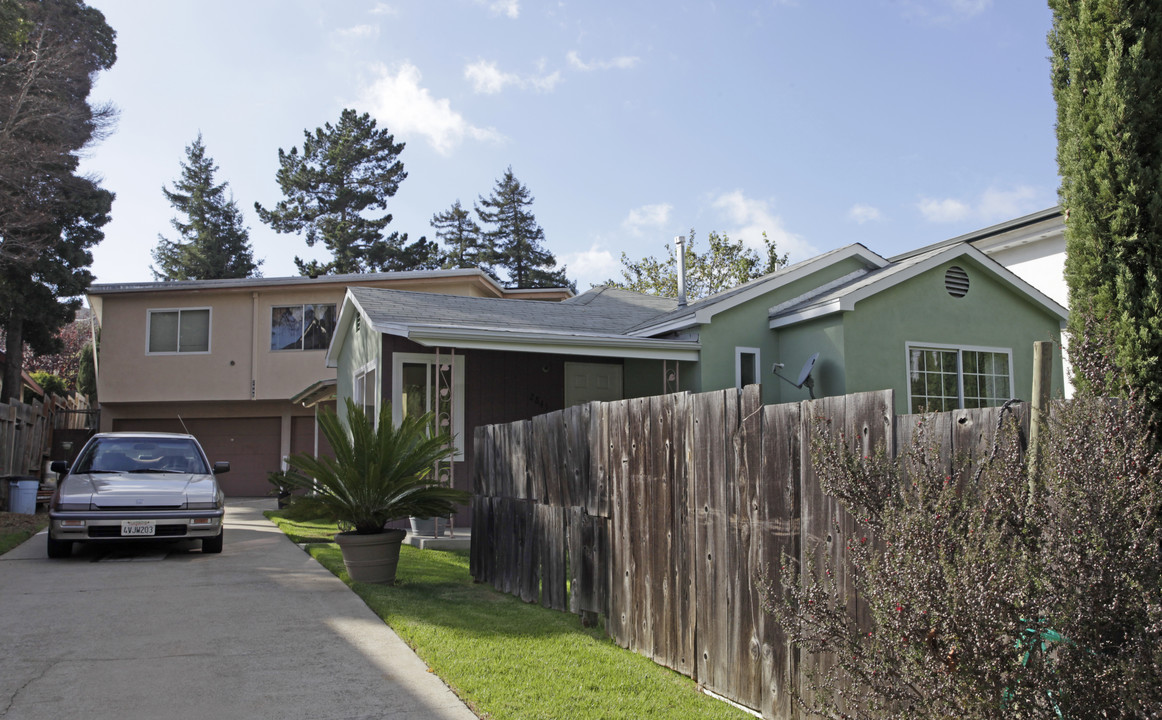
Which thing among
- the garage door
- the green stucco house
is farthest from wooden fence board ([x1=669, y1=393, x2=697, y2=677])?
the garage door

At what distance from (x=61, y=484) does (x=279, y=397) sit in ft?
46.5

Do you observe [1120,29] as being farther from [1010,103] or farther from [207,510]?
[207,510]

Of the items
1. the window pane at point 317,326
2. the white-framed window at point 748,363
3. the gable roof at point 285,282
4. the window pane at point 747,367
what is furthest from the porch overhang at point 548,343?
the window pane at point 317,326

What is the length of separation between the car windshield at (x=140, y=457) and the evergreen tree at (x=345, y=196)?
29.5 metres

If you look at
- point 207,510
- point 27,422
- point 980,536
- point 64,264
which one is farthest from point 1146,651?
point 64,264

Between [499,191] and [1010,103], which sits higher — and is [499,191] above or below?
above

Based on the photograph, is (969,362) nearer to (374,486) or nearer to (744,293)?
(744,293)

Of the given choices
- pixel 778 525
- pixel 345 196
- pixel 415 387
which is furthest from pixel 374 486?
pixel 345 196

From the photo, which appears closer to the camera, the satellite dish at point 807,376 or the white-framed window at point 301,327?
the satellite dish at point 807,376

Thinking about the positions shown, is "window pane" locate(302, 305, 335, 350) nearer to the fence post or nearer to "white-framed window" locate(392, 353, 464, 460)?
"white-framed window" locate(392, 353, 464, 460)

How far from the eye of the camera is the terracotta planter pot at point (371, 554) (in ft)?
26.1

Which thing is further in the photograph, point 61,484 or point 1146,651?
point 61,484

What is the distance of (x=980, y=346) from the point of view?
14.2 meters

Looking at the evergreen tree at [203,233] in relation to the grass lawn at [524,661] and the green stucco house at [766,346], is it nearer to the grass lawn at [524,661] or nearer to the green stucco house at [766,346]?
the green stucco house at [766,346]
